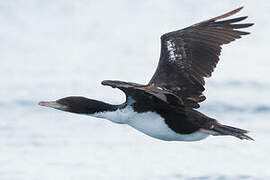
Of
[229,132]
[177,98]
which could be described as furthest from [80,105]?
[229,132]

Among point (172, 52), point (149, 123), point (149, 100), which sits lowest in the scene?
point (149, 123)

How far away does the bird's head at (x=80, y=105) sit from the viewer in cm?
1088

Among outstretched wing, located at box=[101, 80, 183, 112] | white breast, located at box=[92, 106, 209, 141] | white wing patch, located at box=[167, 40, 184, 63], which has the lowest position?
white breast, located at box=[92, 106, 209, 141]

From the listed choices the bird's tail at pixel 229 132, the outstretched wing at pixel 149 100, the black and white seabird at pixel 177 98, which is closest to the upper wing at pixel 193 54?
the black and white seabird at pixel 177 98

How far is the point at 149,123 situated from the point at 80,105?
0.99 m

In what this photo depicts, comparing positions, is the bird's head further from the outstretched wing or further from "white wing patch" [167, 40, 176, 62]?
"white wing patch" [167, 40, 176, 62]

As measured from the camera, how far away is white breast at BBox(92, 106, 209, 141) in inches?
420

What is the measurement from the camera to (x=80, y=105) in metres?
10.9

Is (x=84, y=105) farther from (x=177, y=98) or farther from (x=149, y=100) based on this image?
(x=177, y=98)

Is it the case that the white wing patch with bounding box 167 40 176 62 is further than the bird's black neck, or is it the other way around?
the white wing patch with bounding box 167 40 176 62

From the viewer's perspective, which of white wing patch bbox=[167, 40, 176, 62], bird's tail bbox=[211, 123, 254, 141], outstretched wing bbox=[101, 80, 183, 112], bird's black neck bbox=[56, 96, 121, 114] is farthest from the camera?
white wing patch bbox=[167, 40, 176, 62]

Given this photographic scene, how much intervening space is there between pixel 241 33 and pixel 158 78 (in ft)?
4.53

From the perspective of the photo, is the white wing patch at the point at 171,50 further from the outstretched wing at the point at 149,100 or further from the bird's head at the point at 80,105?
the bird's head at the point at 80,105

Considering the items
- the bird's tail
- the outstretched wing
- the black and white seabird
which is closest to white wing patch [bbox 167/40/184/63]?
the black and white seabird
